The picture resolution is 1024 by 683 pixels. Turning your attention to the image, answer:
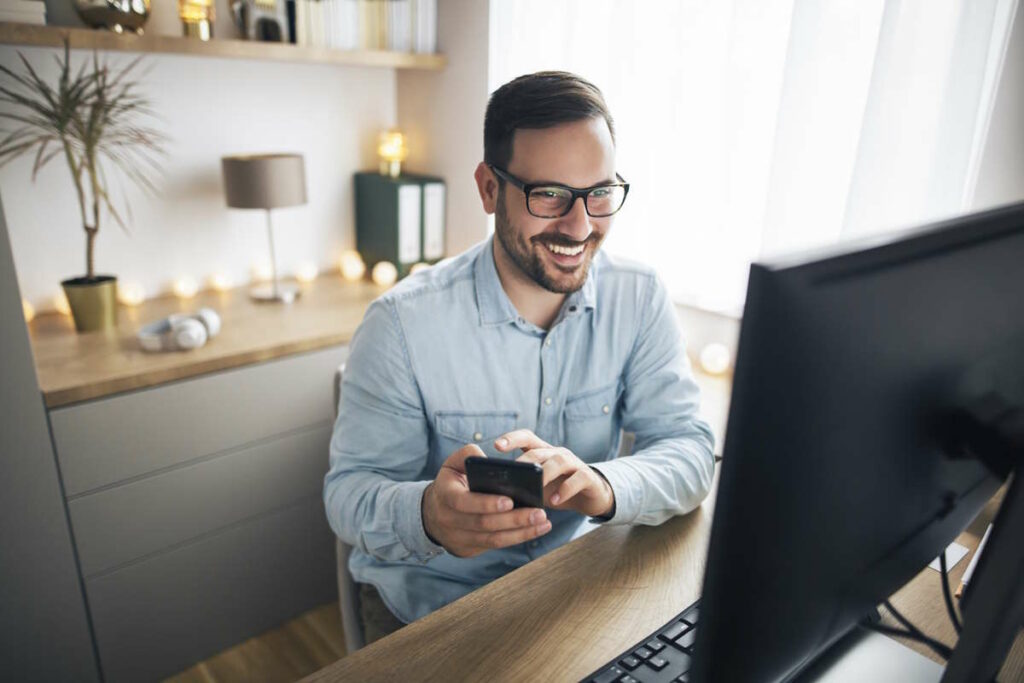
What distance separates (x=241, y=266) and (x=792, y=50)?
1832 millimetres

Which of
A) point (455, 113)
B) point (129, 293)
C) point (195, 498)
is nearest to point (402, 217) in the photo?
point (455, 113)

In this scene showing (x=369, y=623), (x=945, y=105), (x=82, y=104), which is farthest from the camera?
(x=82, y=104)

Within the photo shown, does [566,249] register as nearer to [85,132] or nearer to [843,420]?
[843,420]

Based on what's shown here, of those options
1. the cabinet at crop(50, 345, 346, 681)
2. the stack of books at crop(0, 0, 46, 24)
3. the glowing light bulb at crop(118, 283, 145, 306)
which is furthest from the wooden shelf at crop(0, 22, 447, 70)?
the cabinet at crop(50, 345, 346, 681)

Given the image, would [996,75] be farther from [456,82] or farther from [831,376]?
[456,82]

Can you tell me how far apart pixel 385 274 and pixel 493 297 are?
1.25m

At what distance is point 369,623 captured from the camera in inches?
47.1

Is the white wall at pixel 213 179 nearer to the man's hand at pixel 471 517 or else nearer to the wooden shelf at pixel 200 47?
the wooden shelf at pixel 200 47

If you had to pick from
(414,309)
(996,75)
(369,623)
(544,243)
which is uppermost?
(996,75)

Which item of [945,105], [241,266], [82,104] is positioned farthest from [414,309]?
[241,266]

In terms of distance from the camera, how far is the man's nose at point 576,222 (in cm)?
118

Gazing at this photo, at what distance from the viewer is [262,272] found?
7.96 ft

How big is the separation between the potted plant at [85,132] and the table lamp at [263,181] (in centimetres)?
28

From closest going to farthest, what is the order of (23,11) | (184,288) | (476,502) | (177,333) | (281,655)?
1. (476,502)
2. (23,11)
3. (177,333)
4. (281,655)
5. (184,288)
